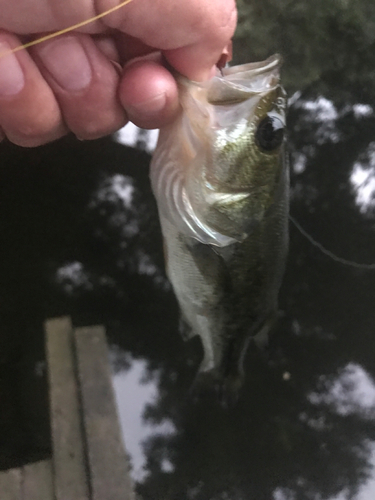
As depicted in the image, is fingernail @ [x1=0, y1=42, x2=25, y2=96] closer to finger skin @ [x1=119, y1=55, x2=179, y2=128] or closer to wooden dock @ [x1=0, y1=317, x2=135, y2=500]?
finger skin @ [x1=119, y1=55, x2=179, y2=128]

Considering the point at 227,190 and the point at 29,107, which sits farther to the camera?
the point at 227,190

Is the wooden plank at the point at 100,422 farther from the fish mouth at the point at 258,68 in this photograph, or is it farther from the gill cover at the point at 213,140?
Answer: the fish mouth at the point at 258,68

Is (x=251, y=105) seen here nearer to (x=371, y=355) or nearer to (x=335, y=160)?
(x=335, y=160)

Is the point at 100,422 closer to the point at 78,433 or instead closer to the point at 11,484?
the point at 78,433

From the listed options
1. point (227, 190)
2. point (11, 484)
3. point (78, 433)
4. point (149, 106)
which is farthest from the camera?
point (78, 433)

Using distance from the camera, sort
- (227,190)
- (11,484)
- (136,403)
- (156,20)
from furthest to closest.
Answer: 1. (136,403)
2. (11,484)
3. (227,190)
4. (156,20)

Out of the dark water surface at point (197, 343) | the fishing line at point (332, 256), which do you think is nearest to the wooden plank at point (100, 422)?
the dark water surface at point (197, 343)

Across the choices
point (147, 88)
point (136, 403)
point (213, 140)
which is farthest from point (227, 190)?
point (136, 403)
